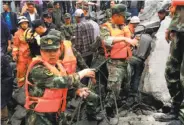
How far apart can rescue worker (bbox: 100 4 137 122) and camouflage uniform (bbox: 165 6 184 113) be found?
131 centimetres

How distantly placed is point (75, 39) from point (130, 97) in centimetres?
182

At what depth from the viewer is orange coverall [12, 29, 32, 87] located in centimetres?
878

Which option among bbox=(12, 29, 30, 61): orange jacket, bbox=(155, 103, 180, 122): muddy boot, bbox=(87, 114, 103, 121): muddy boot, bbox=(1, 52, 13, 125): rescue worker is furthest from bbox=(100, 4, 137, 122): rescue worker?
bbox=(12, 29, 30, 61): orange jacket

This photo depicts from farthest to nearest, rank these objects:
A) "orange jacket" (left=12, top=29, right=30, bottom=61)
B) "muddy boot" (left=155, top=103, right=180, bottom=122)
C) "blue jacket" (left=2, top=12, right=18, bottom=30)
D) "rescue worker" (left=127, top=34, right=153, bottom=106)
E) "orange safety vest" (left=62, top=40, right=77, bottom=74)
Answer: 1. "blue jacket" (left=2, top=12, right=18, bottom=30)
2. "orange jacket" (left=12, top=29, right=30, bottom=61)
3. "rescue worker" (left=127, top=34, right=153, bottom=106)
4. "orange safety vest" (left=62, top=40, right=77, bottom=74)
5. "muddy boot" (left=155, top=103, right=180, bottom=122)

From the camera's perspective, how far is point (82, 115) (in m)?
7.42

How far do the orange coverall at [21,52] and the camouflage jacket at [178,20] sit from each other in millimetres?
4178

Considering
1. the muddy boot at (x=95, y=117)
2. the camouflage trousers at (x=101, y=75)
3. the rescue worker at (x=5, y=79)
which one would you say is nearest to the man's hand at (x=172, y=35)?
the camouflage trousers at (x=101, y=75)

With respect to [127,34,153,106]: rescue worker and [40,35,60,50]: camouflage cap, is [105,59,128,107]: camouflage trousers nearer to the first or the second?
[127,34,153,106]: rescue worker

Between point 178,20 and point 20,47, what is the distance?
4489 millimetres

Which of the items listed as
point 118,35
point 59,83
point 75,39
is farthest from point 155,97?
point 59,83

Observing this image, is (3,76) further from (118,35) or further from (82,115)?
(118,35)

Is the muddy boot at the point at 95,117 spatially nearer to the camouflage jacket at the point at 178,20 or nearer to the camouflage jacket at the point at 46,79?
the camouflage jacket at the point at 46,79

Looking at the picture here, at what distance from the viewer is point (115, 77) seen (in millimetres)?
7289

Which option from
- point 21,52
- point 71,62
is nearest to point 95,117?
point 71,62
